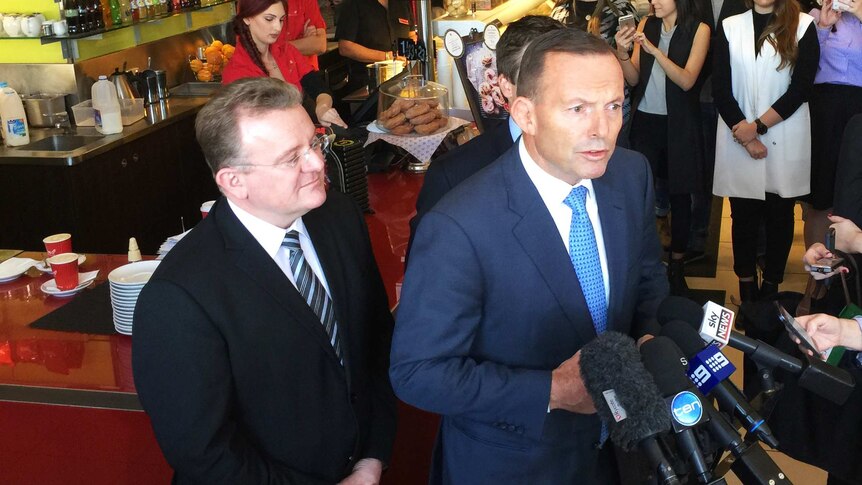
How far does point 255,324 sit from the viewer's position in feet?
6.74

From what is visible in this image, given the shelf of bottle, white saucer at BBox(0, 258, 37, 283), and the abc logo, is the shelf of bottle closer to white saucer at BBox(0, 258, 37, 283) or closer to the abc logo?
white saucer at BBox(0, 258, 37, 283)

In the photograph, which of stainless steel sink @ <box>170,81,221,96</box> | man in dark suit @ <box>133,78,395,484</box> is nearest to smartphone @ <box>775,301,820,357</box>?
man in dark suit @ <box>133,78,395,484</box>

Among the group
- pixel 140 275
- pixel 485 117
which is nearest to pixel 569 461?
pixel 140 275

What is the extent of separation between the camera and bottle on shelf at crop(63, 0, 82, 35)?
5578 millimetres

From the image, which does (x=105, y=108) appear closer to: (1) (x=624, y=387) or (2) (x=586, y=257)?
(2) (x=586, y=257)

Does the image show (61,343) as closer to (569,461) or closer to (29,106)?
(569,461)

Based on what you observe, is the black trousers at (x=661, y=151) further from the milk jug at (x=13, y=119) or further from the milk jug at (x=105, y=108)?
the milk jug at (x=13, y=119)

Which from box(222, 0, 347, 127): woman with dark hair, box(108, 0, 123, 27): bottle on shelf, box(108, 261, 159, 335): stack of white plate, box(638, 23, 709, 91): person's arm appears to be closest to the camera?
box(108, 261, 159, 335): stack of white plate

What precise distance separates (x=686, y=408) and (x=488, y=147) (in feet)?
4.90

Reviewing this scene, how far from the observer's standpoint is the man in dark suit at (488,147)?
274 centimetres

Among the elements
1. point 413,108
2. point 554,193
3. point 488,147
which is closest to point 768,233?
point 413,108

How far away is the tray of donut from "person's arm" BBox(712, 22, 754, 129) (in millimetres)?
1506

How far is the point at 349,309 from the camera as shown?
2.28 metres

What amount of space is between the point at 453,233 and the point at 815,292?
54.8 inches
